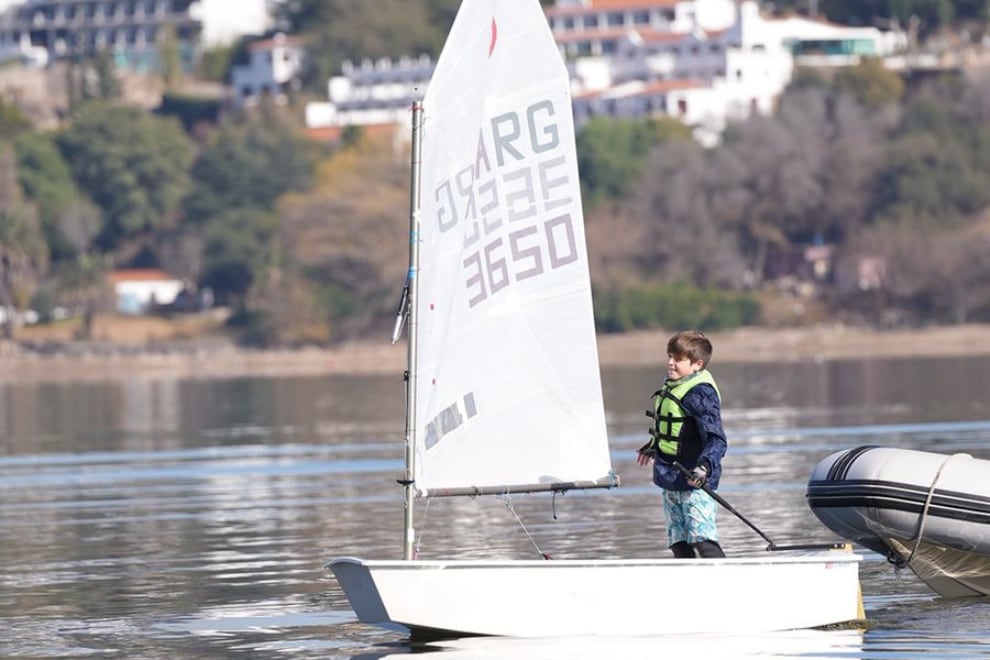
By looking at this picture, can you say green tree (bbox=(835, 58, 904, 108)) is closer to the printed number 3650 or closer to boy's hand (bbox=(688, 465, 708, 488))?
the printed number 3650

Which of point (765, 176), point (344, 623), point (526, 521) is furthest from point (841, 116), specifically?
point (344, 623)

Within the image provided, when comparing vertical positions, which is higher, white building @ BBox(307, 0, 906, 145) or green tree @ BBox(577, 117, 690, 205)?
white building @ BBox(307, 0, 906, 145)

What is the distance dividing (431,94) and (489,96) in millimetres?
455

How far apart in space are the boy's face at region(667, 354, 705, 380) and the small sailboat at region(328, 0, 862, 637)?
0.80m

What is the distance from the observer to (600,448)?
18.3 m

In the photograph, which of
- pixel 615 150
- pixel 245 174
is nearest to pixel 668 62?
pixel 615 150

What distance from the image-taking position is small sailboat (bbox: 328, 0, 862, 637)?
17562 mm

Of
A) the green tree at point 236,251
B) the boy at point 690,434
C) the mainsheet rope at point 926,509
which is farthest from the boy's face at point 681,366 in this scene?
the green tree at point 236,251

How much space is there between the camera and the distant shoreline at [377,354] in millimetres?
A: 97625

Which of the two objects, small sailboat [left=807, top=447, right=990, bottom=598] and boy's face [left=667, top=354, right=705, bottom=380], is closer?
boy's face [left=667, top=354, right=705, bottom=380]

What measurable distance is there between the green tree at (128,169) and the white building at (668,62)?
16.2 metres

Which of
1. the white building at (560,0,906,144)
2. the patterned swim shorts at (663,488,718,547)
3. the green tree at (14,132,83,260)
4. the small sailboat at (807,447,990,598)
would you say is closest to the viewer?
the patterned swim shorts at (663,488,718,547)

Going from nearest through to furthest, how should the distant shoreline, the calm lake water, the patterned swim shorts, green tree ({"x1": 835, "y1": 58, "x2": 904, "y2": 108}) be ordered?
1. the patterned swim shorts
2. the calm lake water
3. the distant shoreline
4. green tree ({"x1": 835, "y1": 58, "x2": 904, "y2": 108})

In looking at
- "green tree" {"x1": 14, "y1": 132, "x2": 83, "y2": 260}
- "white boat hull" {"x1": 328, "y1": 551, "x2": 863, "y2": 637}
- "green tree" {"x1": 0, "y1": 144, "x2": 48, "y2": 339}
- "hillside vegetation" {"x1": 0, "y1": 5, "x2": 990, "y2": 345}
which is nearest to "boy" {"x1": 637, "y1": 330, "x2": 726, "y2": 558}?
"white boat hull" {"x1": 328, "y1": 551, "x2": 863, "y2": 637}
